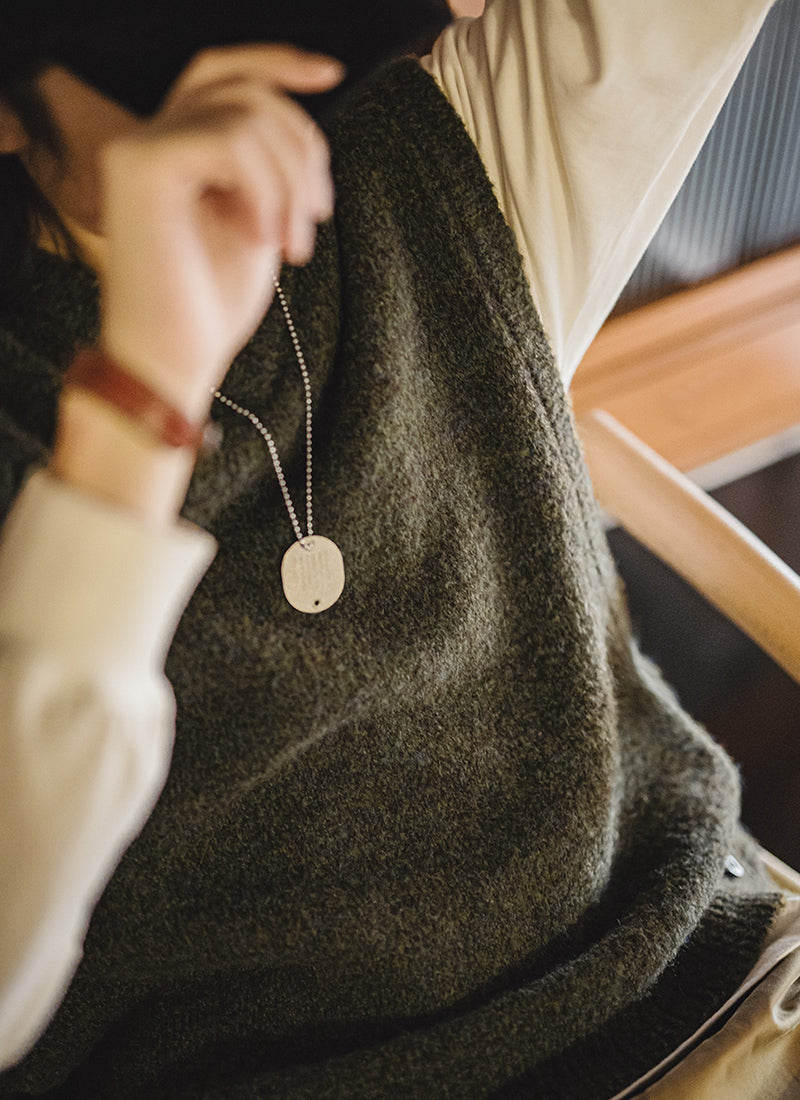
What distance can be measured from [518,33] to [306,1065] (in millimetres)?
808

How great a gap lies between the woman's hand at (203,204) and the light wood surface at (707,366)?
2.90ft

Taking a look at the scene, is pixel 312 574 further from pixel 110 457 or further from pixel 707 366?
pixel 707 366

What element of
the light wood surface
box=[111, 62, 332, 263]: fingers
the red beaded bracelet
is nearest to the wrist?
the red beaded bracelet

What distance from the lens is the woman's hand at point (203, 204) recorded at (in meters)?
0.40

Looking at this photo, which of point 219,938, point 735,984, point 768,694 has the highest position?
point 219,938

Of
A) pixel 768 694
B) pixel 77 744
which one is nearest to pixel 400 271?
pixel 77 744

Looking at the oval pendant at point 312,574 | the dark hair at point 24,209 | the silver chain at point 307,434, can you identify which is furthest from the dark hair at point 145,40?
the oval pendant at point 312,574

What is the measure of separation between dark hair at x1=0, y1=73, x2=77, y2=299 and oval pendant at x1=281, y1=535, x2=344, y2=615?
0.82 ft

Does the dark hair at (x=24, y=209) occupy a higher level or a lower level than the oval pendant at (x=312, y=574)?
higher

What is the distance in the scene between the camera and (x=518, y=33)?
62cm

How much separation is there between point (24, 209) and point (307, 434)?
0.75ft

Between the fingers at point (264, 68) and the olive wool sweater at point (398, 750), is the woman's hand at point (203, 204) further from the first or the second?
the olive wool sweater at point (398, 750)

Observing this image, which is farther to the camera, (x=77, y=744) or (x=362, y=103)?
(x=362, y=103)

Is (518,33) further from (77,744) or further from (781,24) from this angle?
(781,24)
